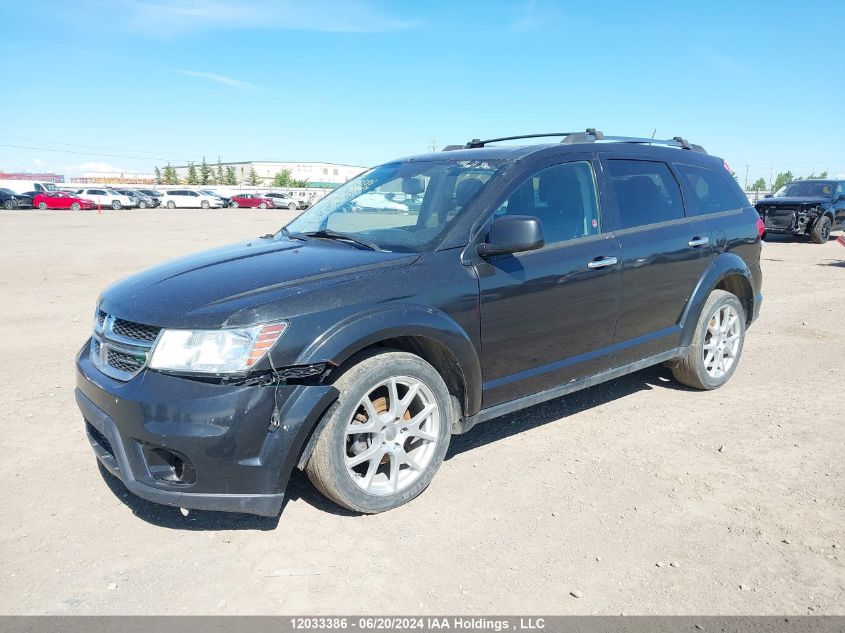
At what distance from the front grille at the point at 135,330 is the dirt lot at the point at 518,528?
0.95 metres

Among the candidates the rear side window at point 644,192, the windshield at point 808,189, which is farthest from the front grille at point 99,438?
the windshield at point 808,189

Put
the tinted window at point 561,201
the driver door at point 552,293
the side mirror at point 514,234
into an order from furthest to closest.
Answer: the tinted window at point 561,201 → the driver door at point 552,293 → the side mirror at point 514,234

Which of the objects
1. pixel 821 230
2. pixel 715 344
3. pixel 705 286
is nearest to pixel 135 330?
pixel 705 286

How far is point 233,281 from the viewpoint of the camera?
337 cm

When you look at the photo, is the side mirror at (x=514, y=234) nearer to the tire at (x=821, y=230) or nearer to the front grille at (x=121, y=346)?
the front grille at (x=121, y=346)

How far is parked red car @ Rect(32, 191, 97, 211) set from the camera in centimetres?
4689

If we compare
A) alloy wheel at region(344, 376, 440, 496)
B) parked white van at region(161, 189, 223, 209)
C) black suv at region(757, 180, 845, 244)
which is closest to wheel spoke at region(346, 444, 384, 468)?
alloy wheel at region(344, 376, 440, 496)

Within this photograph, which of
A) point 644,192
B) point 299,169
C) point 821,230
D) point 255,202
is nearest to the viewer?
point 644,192

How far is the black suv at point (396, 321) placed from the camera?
301 cm

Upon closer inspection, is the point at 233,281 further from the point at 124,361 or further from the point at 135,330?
the point at 124,361

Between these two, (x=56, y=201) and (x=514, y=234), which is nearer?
(x=514, y=234)

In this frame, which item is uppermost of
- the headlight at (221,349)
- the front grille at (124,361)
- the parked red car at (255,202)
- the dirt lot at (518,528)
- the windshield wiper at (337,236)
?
the windshield wiper at (337,236)

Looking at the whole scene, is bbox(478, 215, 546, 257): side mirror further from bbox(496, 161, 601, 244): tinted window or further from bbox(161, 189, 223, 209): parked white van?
bbox(161, 189, 223, 209): parked white van

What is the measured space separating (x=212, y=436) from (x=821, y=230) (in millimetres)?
18917
